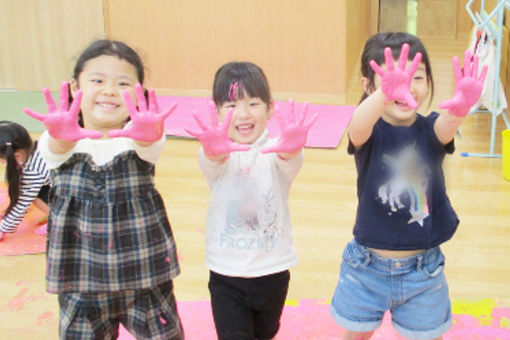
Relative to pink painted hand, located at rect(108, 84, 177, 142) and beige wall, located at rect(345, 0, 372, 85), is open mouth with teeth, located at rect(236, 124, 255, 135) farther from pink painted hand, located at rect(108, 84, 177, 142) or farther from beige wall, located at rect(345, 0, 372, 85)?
beige wall, located at rect(345, 0, 372, 85)

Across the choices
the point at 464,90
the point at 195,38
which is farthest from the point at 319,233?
the point at 195,38

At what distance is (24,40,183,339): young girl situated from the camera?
1292 millimetres

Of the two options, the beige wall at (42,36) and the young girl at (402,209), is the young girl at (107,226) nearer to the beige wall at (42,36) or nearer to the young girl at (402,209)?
the young girl at (402,209)

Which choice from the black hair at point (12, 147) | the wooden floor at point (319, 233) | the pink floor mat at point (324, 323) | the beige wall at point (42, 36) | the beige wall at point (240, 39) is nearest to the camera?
the pink floor mat at point (324, 323)

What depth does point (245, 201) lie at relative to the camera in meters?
1.42

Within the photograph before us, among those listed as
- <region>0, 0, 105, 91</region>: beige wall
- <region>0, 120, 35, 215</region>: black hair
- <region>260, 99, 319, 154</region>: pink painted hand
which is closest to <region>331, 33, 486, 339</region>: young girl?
<region>260, 99, 319, 154</region>: pink painted hand

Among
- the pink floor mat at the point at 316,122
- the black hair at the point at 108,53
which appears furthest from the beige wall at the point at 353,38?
the black hair at the point at 108,53

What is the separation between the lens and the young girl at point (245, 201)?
4.66 ft

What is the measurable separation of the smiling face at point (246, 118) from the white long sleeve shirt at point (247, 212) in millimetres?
23

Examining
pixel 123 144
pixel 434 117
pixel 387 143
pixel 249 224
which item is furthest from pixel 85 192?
pixel 434 117

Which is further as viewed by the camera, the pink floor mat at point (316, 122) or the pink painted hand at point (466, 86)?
the pink floor mat at point (316, 122)

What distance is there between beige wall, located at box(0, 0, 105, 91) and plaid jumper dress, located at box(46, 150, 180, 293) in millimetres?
3770

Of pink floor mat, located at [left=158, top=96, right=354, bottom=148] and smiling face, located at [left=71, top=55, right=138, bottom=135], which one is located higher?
smiling face, located at [left=71, top=55, right=138, bottom=135]

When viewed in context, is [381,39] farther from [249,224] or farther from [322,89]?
[322,89]
